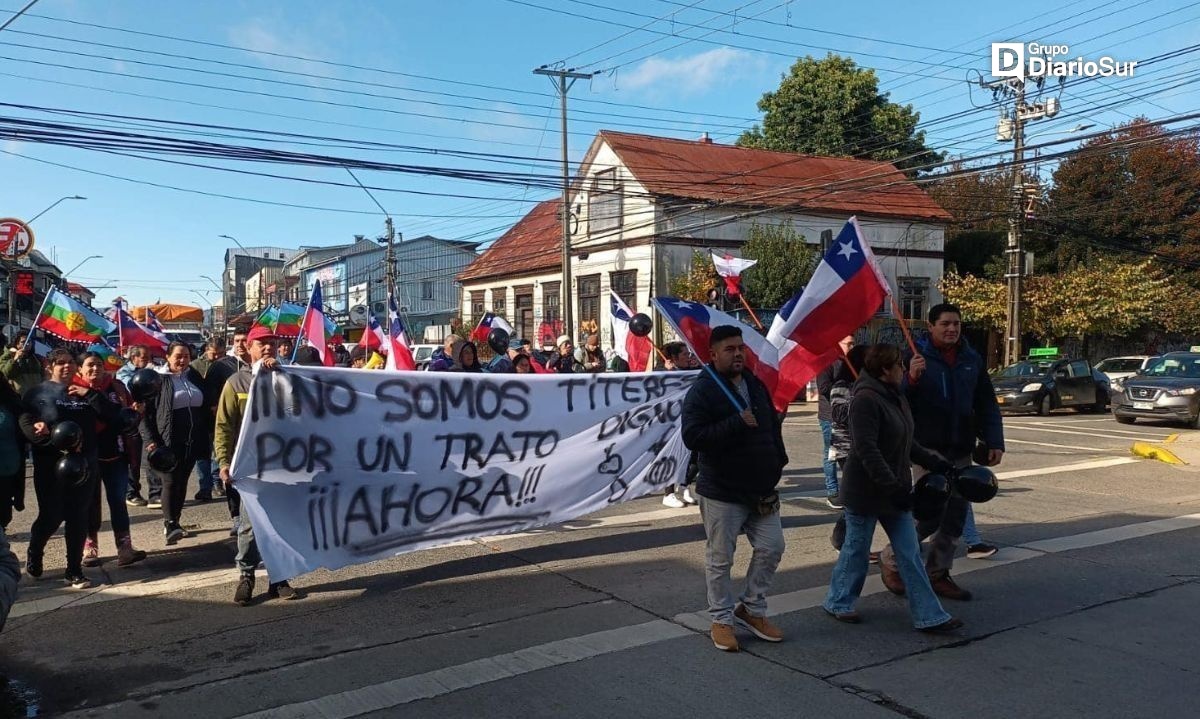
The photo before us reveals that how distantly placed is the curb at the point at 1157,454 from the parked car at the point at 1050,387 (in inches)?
359

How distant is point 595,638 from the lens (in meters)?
5.31

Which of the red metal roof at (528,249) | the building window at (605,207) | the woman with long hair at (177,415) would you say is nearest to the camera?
the woman with long hair at (177,415)

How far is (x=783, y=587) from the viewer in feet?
20.7

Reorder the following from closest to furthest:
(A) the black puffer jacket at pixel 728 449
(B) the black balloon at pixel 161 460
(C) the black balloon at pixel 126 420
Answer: (A) the black puffer jacket at pixel 728 449, (C) the black balloon at pixel 126 420, (B) the black balloon at pixel 161 460

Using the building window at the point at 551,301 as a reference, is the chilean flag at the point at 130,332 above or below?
below

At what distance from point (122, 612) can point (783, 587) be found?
14.6 ft

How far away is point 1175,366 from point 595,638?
2091 cm

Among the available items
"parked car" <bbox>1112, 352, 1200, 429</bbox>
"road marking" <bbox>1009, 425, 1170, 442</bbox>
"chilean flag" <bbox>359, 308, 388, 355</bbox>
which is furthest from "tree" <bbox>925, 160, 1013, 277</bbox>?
"chilean flag" <bbox>359, 308, 388, 355</bbox>

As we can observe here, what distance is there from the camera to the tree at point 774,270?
29.9 m

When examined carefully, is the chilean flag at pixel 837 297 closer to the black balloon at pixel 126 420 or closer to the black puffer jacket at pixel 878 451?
the black puffer jacket at pixel 878 451

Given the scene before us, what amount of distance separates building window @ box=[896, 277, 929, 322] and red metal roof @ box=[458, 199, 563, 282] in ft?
44.9

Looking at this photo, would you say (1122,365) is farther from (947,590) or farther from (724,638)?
(724,638)

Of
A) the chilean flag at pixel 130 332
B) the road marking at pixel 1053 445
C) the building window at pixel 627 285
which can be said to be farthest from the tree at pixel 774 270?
the chilean flag at pixel 130 332

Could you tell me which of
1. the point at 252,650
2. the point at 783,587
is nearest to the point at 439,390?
the point at 252,650
